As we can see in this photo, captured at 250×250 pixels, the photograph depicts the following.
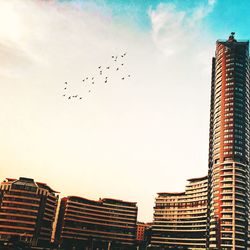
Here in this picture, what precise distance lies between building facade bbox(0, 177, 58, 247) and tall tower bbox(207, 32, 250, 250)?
8339 cm

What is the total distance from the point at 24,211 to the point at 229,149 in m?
104

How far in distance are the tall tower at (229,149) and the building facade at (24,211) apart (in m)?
83.4

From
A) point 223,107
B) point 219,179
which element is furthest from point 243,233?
point 223,107

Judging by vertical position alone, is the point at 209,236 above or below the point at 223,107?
below

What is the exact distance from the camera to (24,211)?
17100cm

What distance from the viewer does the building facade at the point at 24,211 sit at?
166 metres

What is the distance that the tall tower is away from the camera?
158m

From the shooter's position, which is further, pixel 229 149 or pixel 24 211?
pixel 24 211

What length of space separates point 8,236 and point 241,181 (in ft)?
368

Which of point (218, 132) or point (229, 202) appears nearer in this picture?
point (229, 202)

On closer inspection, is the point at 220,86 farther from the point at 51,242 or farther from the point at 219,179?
the point at 51,242

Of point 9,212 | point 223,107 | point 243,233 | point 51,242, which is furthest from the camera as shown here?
point 51,242

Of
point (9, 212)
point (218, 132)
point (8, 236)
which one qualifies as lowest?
point (8, 236)

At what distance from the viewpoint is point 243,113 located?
176 m
